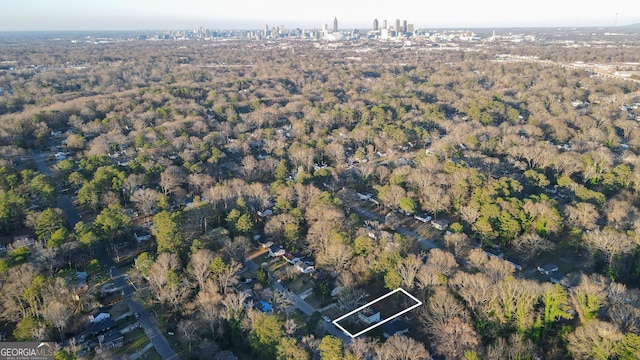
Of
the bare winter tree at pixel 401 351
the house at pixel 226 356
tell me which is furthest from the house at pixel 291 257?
the bare winter tree at pixel 401 351

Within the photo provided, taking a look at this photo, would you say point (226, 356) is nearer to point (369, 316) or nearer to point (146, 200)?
point (369, 316)

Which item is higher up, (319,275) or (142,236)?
(142,236)

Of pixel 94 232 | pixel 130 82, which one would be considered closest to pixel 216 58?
pixel 130 82

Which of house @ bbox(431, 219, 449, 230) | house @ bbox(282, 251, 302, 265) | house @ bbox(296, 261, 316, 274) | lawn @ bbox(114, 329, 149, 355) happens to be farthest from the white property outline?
house @ bbox(431, 219, 449, 230)

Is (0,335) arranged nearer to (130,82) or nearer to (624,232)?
(624,232)

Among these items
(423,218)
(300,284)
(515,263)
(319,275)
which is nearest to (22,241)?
(300,284)

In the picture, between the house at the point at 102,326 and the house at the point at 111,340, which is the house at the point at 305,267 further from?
the house at the point at 102,326
